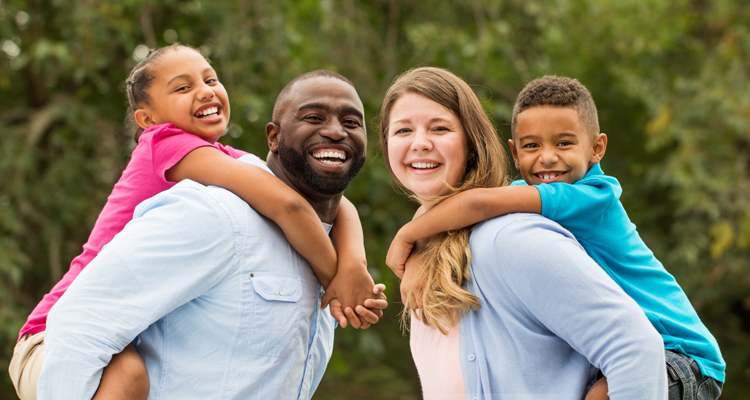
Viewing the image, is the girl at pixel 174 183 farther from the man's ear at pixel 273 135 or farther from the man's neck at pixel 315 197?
the man's ear at pixel 273 135

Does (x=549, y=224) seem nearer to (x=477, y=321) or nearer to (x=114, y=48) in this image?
(x=477, y=321)

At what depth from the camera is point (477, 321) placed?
1.65 m

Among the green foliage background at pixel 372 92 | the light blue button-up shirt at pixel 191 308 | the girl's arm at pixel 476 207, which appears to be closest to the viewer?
the light blue button-up shirt at pixel 191 308

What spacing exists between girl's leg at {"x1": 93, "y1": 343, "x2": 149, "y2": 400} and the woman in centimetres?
73

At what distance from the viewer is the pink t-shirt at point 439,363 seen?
165 centimetres

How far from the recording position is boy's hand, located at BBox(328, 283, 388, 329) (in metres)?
1.90

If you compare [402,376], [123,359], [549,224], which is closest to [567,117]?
[549,224]

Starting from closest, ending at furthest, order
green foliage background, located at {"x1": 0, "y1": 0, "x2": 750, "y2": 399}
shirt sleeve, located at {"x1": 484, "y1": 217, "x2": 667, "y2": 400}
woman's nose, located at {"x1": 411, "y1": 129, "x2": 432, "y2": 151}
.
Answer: shirt sleeve, located at {"x1": 484, "y1": 217, "x2": 667, "y2": 400} → woman's nose, located at {"x1": 411, "y1": 129, "x2": 432, "y2": 151} → green foliage background, located at {"x1": 0, "y1": 0, "x2": 750, "y2": 399}

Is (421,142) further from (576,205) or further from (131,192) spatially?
(131,192)

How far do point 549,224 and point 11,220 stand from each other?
3959mm

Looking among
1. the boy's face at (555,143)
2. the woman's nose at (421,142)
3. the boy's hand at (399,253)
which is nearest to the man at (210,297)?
the boy's hand at (399,253)

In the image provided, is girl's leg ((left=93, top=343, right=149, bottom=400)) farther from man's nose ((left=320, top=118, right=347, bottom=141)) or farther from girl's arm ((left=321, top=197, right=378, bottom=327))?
man's nose ((left=320, top=118, right=347, bottom=141))

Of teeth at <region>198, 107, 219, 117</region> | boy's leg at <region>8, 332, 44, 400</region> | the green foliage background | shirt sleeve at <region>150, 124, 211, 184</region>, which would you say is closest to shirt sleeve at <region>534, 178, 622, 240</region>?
shirt sleeve at <region>150, 124, 211, 184</region>

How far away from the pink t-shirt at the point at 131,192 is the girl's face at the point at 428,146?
2.08 feet
